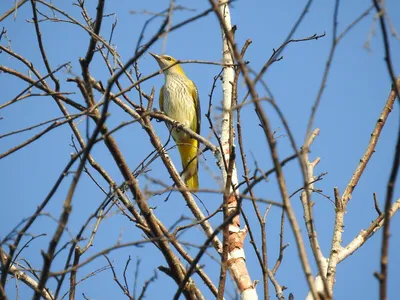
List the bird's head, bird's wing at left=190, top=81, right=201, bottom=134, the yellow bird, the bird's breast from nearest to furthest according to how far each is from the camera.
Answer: the bird's head < the yellow bird < the bird's breast < bird's wing at left=190, top=81, right=201, bottom=134

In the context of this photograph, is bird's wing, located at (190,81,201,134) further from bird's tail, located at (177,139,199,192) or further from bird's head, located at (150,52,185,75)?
bird's tail, located at (177,139,199,192)

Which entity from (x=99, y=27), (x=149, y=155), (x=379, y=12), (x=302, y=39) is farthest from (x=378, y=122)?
(x=379, y=12)

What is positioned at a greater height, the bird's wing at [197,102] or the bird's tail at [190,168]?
the bird's wing at [197,102]

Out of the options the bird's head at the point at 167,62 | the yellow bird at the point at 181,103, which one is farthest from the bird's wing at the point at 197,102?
the bird's head at the point at 167,62

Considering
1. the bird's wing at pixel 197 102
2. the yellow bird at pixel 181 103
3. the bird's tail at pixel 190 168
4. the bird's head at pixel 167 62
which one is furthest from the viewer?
the bird's wing at pixel 197 102

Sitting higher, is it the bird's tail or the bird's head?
the bird's head

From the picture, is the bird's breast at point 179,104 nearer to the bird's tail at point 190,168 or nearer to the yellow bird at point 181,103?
the yellow bird at point 181,103

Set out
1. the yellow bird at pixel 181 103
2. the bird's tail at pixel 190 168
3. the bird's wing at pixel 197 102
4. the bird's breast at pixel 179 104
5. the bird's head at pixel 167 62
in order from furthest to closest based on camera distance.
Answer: the bird's wing at pixel 197 102 → the bird's breast at pixel 179 104 → the yellow bird at pixel 181 103 → the bird's head at pixel 167 62 → the bird's tail at pixel 190 168

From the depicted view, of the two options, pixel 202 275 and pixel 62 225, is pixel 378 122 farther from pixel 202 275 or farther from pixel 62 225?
pixel 62 225

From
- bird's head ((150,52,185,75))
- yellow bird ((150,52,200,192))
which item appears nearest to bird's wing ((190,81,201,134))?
yellow bird ((150,52,200,192))

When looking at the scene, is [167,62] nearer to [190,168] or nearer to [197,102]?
[197,102]

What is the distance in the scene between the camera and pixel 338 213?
3.40 m

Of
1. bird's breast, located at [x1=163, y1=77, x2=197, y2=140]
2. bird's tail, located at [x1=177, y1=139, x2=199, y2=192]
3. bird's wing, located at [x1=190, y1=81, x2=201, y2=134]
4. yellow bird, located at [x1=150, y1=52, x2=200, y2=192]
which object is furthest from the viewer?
bird's wing, located at [x1=190, y1=81, x2=201, y2=134]

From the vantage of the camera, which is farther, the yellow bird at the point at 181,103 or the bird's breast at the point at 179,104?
the bird's breast at the point at 179,104
